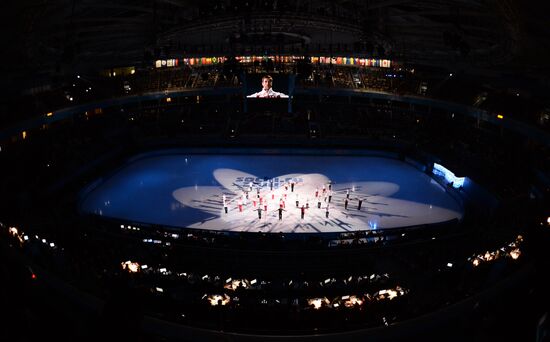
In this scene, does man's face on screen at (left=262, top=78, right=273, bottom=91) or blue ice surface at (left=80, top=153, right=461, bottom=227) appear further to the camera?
man's face on screen at (left=262, top=78, right=273, bottom=91)

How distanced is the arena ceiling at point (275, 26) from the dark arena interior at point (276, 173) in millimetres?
188

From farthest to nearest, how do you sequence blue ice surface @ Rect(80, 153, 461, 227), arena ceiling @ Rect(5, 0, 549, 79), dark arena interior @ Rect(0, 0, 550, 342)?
blue ice surface @ Rect(80, 153, 461, 227) < arena ceiling @ Rect(5, 0, 549, 79) < dark arena interior @ Rect(0, 0, 550, 342)

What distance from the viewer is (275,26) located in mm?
31000

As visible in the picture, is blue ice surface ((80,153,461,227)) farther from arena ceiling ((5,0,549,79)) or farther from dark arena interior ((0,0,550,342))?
arena ceiling ((5,0,549,79))

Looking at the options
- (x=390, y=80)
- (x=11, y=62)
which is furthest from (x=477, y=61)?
(x=11, y=62)

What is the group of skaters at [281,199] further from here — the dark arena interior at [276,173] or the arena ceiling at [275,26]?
the arena ceiling at [275,26]

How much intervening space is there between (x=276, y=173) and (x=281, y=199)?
642cm

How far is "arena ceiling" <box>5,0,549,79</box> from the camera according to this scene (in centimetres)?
2310

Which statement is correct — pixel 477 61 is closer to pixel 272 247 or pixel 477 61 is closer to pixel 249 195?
pixel 249 195

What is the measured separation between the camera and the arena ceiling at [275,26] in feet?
75.8

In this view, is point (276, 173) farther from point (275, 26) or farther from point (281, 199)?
point (275, 26)

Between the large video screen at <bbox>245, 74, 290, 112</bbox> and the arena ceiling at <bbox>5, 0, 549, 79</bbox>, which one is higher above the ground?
the arena ceiling at <bbox>5, 0, 549, 79</bbox>

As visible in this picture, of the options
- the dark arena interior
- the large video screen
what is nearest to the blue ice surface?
the dark arena interior

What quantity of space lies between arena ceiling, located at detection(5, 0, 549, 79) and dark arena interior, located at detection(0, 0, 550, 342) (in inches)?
7.4
